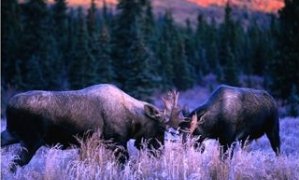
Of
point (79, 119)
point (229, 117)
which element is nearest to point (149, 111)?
point (79, 119)

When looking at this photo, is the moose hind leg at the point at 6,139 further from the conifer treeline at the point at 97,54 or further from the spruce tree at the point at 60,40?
Answer: the spruce tree at the point at 60,40

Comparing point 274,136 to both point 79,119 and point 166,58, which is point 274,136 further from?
point 166,58

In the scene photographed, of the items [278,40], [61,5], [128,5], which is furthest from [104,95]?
[61,5]

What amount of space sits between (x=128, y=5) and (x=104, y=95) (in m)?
35.7

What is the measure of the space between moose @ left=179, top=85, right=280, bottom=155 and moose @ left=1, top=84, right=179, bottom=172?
0.70m

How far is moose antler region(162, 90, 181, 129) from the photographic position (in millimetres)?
9659

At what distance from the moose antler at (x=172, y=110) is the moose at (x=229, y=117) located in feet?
1.13

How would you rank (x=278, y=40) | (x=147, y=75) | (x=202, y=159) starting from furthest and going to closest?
(x=147, y=75)
(x=278, y=40)
(x=202, y=159)

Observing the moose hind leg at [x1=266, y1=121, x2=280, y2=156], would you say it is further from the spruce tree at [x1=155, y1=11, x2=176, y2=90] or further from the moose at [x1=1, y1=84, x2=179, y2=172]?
the spruce tree at [x1=155, y1=11, x2=176, y2=90]

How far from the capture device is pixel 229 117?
10.5 m

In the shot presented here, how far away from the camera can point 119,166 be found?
27.7 feet

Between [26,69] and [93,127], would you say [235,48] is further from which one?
[93,127]

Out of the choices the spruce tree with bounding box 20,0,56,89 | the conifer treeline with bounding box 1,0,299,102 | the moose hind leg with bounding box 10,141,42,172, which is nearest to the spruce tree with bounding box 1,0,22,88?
the conifer treeline with bounding box 1,0,299,102

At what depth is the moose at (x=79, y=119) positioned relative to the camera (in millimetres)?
8852
